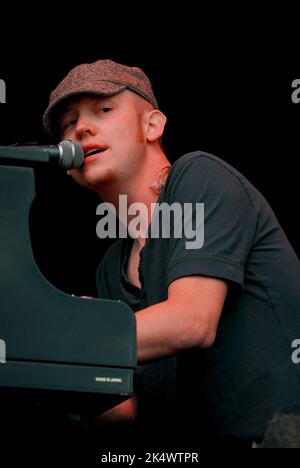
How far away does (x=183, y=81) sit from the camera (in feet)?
9.16

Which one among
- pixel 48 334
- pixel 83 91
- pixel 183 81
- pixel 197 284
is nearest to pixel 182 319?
pixel 197 284

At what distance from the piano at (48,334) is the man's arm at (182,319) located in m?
0.20

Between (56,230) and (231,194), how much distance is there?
1.12m

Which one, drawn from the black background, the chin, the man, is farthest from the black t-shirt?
the black background

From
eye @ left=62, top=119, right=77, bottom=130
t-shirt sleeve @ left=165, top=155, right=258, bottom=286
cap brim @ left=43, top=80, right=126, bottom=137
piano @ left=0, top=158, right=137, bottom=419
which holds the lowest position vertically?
piano @ left=0, top=158, right=137, bottom=419


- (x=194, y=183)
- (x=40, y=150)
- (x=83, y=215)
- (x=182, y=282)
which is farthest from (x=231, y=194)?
(x=83, y=215)

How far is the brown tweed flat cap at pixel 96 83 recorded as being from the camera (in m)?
2.23

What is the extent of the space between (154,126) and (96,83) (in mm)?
214

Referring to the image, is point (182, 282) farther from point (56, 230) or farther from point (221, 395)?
point (56, 230)

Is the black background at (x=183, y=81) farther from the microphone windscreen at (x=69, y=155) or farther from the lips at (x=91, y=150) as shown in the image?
the microphone windscreen at (x=69, y=155)

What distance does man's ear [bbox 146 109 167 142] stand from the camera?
2336 mm

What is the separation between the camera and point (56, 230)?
288cm

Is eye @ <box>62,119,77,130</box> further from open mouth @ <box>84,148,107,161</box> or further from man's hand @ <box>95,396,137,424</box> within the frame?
man's hand @ <box>95,396,137,424</box>

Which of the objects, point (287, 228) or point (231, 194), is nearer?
point (231, 194)
